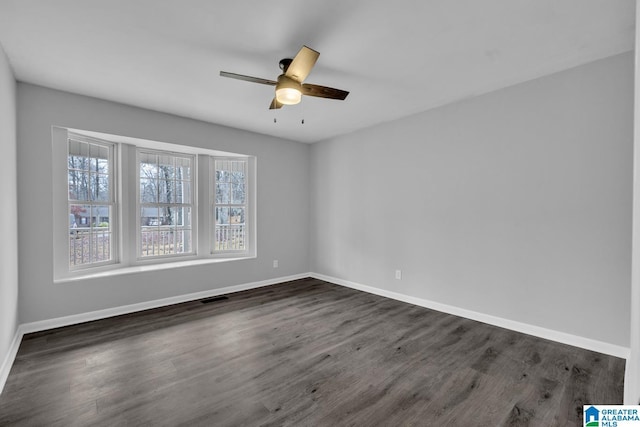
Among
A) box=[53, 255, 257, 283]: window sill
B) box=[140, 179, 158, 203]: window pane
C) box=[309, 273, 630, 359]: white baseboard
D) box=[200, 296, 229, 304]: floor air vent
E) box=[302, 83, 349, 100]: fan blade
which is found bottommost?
box=[200, 296, 229, 304]: floor air vent

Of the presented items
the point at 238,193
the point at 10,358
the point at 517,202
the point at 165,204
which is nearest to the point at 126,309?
the point at 10,358

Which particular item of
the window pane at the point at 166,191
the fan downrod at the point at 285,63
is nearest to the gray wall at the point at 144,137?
the window pane at the point at 166,191

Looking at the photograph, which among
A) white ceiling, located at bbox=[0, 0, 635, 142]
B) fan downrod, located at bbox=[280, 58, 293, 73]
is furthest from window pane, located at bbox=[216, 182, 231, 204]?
fan downrod, located at bbox=[280, 58, 293, 73]

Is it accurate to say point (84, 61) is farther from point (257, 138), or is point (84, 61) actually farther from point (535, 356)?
point (535, 356)

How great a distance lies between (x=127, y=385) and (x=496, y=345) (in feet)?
10.4

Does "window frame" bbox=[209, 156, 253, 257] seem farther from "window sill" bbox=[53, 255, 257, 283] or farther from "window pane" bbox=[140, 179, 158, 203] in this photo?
"window pane" bbox=[140, 179, 158, 203]

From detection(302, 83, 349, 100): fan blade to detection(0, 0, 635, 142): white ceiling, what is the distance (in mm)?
256

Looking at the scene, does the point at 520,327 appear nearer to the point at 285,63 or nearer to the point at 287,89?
the point at 287,89

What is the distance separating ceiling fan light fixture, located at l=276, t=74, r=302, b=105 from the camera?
2.38 m

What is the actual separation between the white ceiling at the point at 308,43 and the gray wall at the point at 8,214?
0.29m

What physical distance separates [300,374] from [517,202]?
9.01ft

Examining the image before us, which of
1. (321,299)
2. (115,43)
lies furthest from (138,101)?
(321,299)

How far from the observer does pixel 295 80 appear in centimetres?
240

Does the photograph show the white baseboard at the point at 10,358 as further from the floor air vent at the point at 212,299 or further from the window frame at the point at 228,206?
the window frame at the point at 228,206
